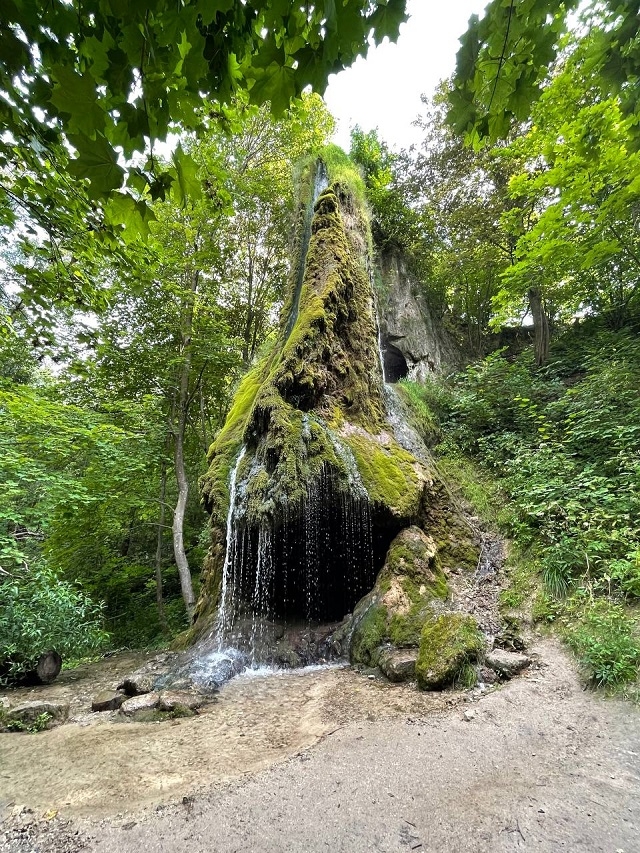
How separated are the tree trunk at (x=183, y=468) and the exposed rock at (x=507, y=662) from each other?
287 inches

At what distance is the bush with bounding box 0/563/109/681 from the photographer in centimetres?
526

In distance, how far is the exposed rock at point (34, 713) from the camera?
3.60m

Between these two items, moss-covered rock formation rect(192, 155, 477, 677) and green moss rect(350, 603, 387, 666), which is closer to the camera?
green moss rect(350, 603, 387, 666)

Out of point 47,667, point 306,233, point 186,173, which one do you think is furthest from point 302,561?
point 306,233

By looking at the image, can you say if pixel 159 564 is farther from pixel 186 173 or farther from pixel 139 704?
pixel 186 173

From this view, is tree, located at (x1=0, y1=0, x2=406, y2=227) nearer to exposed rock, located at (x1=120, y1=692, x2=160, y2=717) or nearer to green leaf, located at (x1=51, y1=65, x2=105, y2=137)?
green leaf, located at (x1=51, y1=65, x2=105, y2=137)

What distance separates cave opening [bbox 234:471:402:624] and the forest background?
2060 millimetres

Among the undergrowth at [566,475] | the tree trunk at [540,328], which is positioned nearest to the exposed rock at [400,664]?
the undergrowth at [566,475]

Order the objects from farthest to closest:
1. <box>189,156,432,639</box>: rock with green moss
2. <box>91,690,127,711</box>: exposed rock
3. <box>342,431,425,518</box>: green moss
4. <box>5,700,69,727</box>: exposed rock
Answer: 1. <box>342,431,425,518</box>: green moss
2. <box>189,156,432,639</box>: rock with green moss
3. <box>91,690,127,711</box>: exposed rock
4. <box>5,700,69,727</box>: exposed rock

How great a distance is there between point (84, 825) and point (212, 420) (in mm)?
12872

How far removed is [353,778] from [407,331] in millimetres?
11766

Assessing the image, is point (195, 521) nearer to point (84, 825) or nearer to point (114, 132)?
point (84, 825)

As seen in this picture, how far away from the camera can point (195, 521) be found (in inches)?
536

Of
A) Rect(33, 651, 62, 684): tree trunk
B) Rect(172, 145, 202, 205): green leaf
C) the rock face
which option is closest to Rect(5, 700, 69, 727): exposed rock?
Rect(33, 651, 62, 684): tree trunk
